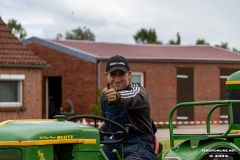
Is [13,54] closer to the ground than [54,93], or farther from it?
farther from it

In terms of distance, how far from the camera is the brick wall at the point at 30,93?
27.8 meters

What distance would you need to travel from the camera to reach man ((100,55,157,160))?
267 inches

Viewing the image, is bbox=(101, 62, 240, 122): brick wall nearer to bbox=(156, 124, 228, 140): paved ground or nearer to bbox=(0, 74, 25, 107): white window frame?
bbox=(156, 124, 228, 140): paved ground

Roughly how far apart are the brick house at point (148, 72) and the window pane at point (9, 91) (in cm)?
441

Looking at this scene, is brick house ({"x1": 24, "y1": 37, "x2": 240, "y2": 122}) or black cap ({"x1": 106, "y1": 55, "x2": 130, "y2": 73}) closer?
black cap ({"x1": 106, "y1": 55, "x2": 130, "y2": 73})

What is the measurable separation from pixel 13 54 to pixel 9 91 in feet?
4.65

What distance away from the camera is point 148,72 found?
110 feet

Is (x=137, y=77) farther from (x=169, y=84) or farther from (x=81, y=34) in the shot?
(x=81, y=34)

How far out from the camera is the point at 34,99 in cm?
2834

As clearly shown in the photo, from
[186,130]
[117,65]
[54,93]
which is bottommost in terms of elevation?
[186,130]

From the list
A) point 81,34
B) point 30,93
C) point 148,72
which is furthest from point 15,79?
point 81,34

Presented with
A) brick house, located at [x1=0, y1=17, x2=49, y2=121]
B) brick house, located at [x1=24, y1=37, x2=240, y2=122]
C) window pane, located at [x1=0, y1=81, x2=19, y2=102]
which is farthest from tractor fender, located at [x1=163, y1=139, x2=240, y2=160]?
brick house, located at [x1=24, y1=37, x2=240, y2=122]

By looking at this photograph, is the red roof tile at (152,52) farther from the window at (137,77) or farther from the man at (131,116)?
the man at (131,116)

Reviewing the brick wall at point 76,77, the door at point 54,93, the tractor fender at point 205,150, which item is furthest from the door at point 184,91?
the tractor fender at point 205,150
